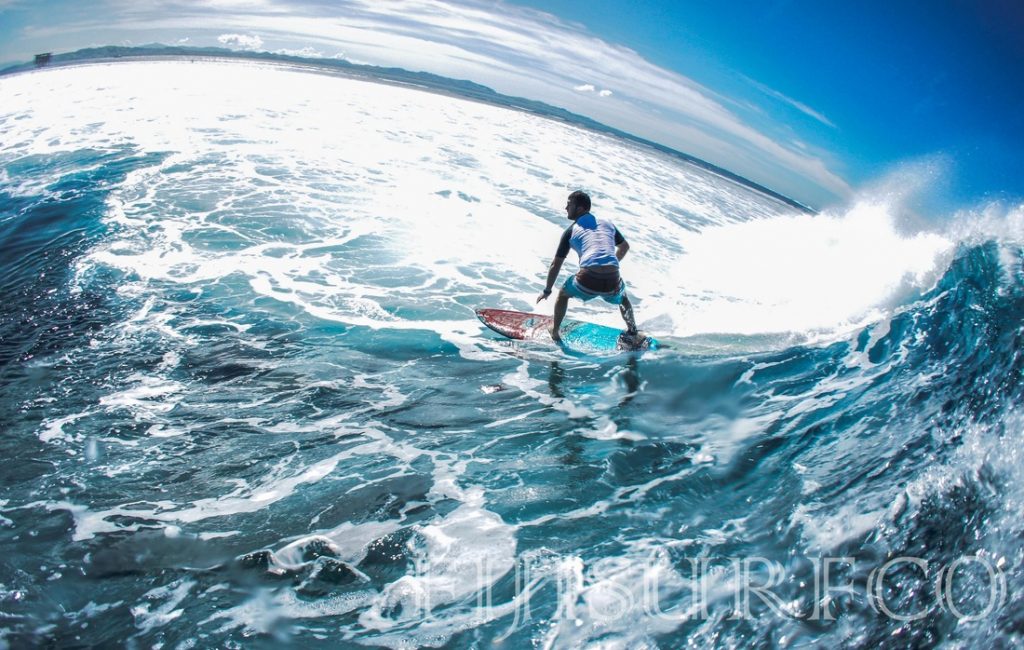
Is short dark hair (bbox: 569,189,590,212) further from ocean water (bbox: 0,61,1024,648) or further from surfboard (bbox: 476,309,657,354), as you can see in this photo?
ocean water (bbox: 0,61,1024,648)

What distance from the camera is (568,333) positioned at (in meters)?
7.15

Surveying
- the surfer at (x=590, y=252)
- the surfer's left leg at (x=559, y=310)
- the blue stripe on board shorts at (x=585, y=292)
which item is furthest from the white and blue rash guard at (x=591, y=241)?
the surfer's left leg at (x=559, y=310)

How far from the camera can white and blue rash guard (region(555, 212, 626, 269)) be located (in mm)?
5809

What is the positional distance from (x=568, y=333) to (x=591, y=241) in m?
1.74

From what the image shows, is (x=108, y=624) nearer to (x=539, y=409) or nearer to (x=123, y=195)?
(x=539, y=409)

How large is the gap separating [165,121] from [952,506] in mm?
29963

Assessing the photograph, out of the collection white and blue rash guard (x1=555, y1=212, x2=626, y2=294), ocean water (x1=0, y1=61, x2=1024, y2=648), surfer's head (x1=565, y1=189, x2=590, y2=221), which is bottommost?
ocean water (x1=0, y1=61, x2=1024, y2=648)

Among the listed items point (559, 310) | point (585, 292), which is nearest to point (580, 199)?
point (585, 292)

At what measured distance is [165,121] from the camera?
2233 cm

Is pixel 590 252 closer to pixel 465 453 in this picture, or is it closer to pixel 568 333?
pixel 568 333

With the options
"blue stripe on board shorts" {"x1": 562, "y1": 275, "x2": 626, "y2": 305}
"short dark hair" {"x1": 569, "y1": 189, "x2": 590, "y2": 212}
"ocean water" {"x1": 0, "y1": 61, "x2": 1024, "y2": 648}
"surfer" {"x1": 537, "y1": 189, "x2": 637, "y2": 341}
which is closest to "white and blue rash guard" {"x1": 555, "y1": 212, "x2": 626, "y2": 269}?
"surfer" {"x1": 537, "y1": 189, "x2": 637, "y2": 341}

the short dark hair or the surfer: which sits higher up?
the short dark hair

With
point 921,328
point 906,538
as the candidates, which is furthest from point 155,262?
point 921,328

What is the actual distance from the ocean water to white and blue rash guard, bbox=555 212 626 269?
155 centimetres
